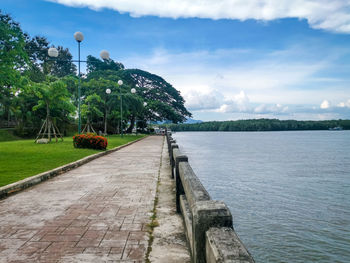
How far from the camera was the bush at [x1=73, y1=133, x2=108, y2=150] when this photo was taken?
1666 cm

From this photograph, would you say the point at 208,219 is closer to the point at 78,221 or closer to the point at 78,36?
the point at 78,221

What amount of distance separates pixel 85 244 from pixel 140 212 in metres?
1.45

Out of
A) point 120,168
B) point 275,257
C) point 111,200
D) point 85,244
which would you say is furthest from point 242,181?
point 85,244

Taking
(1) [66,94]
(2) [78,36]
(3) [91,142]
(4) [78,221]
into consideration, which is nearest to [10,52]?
(2) [78,36]

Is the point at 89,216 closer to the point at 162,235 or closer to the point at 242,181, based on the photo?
the point at 162,235

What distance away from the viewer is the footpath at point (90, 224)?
342 centimetres

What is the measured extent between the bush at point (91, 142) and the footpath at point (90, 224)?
9.08 metres

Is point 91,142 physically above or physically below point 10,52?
below

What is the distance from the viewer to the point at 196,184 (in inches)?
139

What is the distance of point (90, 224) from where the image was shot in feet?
14.4

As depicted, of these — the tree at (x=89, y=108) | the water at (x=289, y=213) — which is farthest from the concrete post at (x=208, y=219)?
the tree at (x=89, y=108)

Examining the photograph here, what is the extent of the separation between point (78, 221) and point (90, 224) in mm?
260

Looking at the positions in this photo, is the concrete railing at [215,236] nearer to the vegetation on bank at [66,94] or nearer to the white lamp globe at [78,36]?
the vegetation on bank at [66,94]

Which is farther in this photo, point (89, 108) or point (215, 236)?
point (89, 108)
